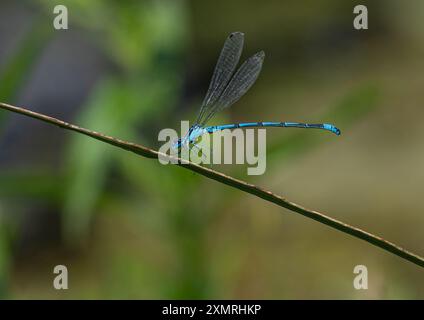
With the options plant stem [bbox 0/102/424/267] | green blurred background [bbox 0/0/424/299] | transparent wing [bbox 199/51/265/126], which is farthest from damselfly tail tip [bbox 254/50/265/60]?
plant stem [bbox 0/102/424/267]

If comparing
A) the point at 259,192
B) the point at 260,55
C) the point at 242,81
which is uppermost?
the point at 260,55

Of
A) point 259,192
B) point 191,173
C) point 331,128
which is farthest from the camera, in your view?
point 331,128

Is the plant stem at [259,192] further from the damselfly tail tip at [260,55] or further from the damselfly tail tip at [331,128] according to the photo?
the damselfly tail tip at [260,55]

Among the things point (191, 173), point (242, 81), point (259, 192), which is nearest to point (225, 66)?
point (242, 81)

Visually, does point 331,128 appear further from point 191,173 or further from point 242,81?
point 191,173

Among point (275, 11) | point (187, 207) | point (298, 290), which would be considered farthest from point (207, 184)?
point (275, 11)

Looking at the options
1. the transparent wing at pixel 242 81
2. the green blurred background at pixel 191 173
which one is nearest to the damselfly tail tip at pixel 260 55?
the transparent wing at pixel 242 81

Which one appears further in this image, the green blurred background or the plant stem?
the green blurred background

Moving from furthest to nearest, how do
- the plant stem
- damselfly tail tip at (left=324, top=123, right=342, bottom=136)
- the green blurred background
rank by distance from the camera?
damselfly tail tip at (left=324, top=123, right=342, bottom=136), the green blurred background, the plant stem

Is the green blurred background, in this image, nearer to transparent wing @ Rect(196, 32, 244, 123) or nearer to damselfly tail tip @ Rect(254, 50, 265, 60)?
transparent wing @ Rect(196, 32, 244, 123)
